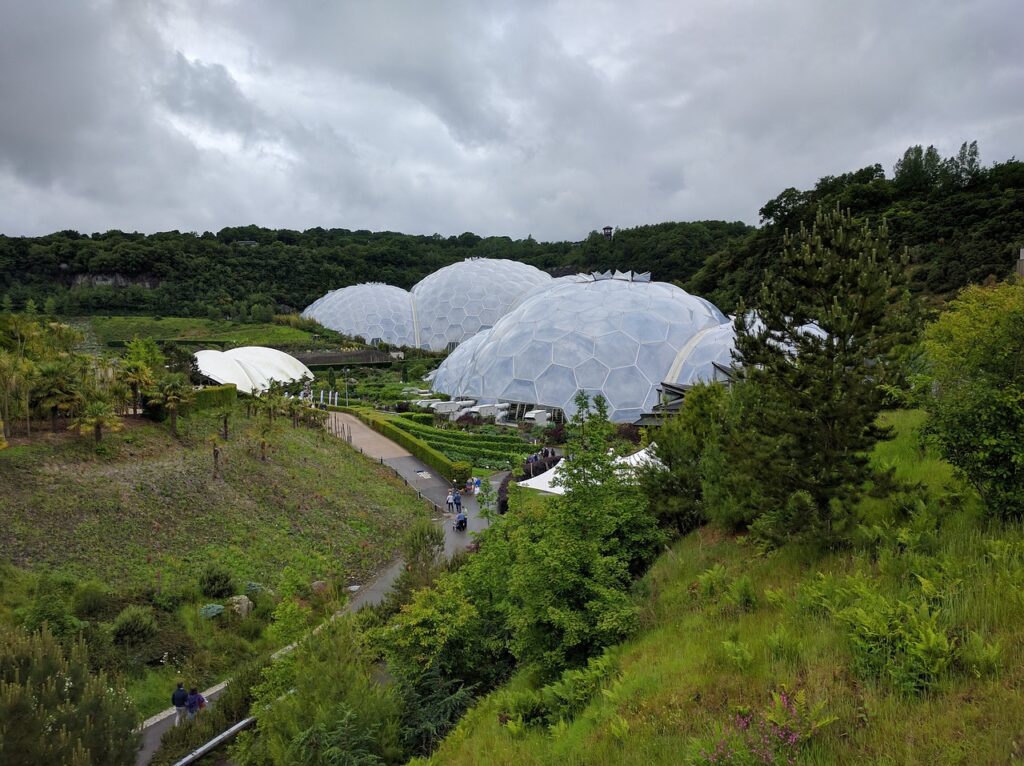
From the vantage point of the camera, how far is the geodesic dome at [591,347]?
104ft

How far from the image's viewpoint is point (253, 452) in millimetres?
20000

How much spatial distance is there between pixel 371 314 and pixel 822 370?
65.1 meters

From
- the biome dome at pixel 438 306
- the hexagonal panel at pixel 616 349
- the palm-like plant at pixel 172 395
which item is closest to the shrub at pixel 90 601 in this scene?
the palm-like plant at pixel 172 395

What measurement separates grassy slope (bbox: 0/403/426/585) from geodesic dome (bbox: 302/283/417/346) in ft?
150

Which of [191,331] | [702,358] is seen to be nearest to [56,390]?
[702,358]

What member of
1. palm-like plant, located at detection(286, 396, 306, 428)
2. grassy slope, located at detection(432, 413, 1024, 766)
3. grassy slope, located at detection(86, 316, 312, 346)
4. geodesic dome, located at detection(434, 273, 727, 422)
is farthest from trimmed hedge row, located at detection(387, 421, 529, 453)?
grassy slope, located at detection(86, 316, 312, 346)

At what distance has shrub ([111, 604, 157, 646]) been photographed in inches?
405

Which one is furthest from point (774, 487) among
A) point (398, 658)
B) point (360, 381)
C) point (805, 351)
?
point (360, 381)

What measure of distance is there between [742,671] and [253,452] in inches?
740

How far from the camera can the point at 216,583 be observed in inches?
490

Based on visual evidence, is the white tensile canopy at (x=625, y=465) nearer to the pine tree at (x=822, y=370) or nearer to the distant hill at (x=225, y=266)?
the pine tree at (x=822, y=370)

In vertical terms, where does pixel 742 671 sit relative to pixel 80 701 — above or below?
above

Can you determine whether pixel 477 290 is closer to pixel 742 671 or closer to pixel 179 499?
pixel 179 499

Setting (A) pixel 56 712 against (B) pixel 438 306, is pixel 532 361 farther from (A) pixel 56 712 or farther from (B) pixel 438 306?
Answer: (B) pixel 438 306
